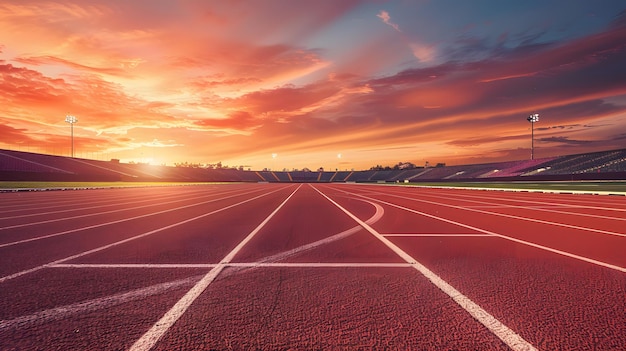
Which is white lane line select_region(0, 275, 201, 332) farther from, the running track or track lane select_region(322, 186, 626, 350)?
track lane select_region(322, 186, 626, 350)

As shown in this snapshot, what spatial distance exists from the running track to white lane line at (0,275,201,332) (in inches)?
0.6

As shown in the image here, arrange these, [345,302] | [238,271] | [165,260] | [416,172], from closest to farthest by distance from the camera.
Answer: [345,302] < [238,271] < [165,260] < [416,172]

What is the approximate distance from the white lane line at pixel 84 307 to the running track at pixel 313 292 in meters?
0.02

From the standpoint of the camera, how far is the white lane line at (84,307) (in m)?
2.97

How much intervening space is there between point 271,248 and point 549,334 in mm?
4385

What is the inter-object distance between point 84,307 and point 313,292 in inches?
92.1

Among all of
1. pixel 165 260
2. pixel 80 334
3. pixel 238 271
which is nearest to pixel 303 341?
pixel 80 334

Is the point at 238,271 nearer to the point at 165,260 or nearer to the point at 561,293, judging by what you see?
the point at 165,260

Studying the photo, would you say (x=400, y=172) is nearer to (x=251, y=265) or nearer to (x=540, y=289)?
(x=251, y=265)

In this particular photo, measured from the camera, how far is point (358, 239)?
23.1ft

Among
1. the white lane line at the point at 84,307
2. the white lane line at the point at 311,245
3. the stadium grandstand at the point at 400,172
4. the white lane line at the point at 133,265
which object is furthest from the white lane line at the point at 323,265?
the stadium grandstand at the point at 400,172

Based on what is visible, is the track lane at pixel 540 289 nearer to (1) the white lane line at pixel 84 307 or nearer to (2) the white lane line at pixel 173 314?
(2) the white lane line at pixel 173 314

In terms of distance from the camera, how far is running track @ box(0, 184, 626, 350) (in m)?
2.69

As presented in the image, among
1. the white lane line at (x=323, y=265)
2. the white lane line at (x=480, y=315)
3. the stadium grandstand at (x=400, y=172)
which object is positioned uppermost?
the stadium grandstand at (x=400, y=172)
